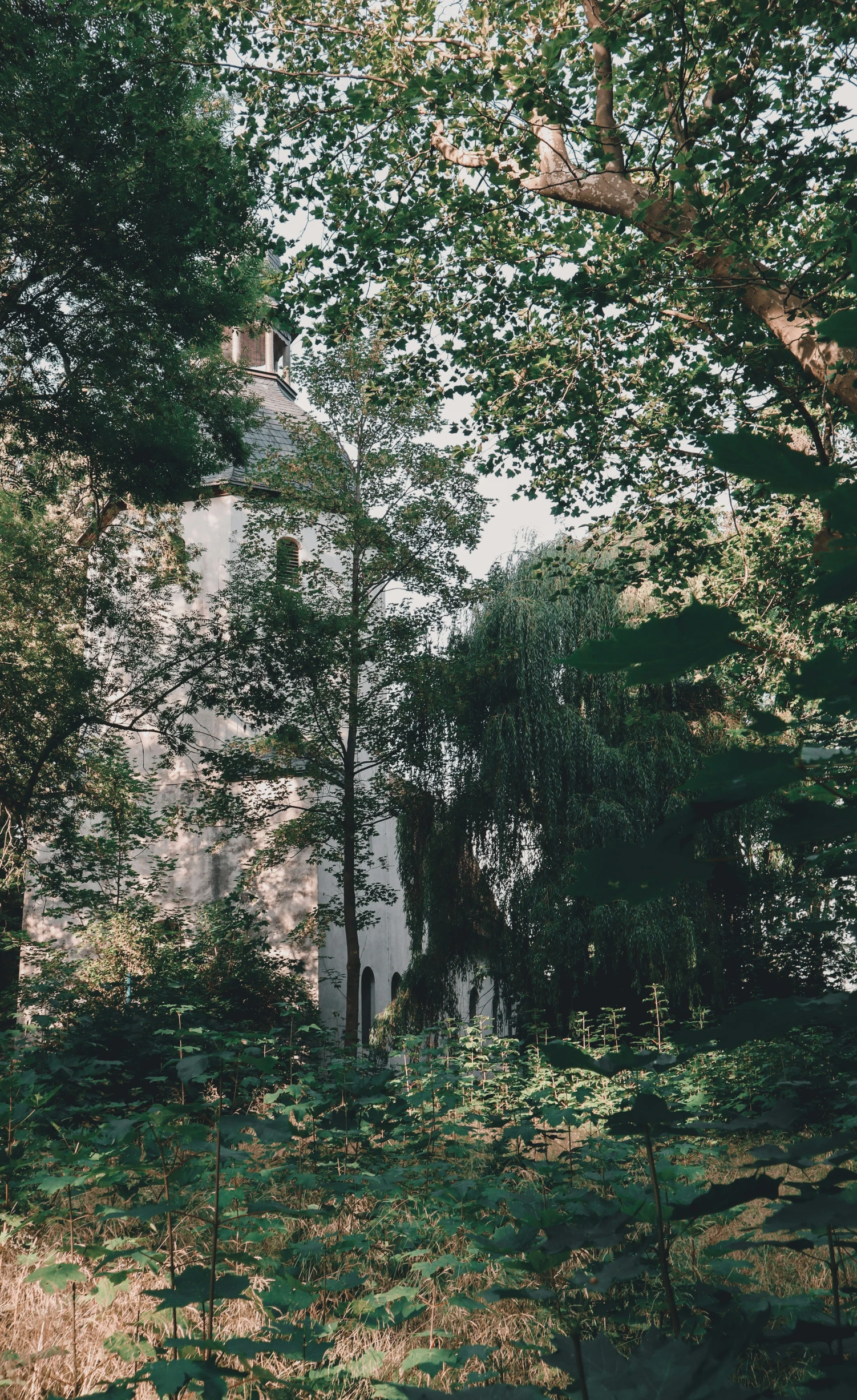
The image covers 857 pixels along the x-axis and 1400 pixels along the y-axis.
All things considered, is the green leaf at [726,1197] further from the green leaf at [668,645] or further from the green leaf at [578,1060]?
the green leaf at [668,645]

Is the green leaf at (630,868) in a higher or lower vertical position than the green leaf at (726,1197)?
higher

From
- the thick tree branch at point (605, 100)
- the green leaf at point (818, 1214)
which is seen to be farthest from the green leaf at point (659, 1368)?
the thick tree branch at point (605, 100)

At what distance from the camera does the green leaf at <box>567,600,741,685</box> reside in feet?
2.29

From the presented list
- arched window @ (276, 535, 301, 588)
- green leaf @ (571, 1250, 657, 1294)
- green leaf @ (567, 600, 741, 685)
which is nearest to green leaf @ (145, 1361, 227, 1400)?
green leaf @ (571, 1250, 657, 1294)

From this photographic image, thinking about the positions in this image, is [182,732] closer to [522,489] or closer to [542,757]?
[542,757]

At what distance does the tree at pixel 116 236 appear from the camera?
24.5ft

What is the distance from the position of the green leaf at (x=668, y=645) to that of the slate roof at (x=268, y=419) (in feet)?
43.8

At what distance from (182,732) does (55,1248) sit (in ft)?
31.1

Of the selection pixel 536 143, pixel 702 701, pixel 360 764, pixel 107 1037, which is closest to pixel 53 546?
pixel 360 764

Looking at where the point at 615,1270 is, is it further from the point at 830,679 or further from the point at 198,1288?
the point at 830,679

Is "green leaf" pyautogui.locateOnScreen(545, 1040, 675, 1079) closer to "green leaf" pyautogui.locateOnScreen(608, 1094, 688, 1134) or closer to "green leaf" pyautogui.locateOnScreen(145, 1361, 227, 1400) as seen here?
"green leaf" pyautogui.locateOnScreen(608, 1094, 688, 1134)

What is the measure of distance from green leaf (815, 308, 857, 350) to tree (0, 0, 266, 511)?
7506 mm

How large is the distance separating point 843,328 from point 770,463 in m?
0.10

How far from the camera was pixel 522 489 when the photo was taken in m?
9.10
